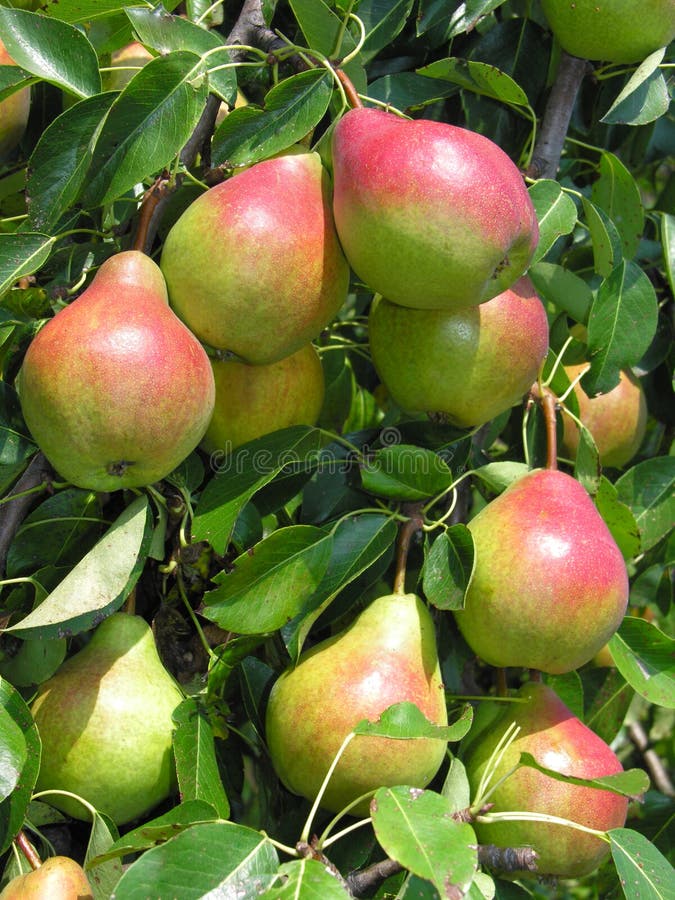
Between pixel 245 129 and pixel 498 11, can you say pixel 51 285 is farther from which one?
pixel 498 11

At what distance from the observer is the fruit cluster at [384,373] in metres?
1.15

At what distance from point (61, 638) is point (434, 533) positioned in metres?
0.59

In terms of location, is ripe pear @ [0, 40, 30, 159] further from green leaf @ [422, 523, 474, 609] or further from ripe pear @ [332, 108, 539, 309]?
green leaf @ [422, 523, 474, 609]

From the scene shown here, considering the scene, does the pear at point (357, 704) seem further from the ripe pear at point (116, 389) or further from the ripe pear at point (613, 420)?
the ripe pear at point (613, 420)

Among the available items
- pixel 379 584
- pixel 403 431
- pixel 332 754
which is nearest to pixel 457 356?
pixel 403 431

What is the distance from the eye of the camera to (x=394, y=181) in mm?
1195

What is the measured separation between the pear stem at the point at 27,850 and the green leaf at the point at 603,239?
3.98 feet

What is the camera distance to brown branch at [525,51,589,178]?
1.73 meters

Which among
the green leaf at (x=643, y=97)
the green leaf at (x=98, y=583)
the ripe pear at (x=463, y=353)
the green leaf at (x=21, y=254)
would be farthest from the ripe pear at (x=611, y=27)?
the green leaf at (x=98, y=583)

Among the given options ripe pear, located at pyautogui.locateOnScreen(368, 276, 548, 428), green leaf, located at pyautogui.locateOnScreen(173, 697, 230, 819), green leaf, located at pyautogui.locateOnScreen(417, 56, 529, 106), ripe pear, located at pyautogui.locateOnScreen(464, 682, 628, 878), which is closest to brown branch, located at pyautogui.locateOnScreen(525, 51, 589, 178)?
green leaf, located at pyautogui.locateOnScreen(417, 56, 529, 106)

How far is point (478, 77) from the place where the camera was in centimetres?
158

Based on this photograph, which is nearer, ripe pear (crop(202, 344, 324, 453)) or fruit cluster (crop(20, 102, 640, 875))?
fruit cluster (crop(20, 102, 640, 875))

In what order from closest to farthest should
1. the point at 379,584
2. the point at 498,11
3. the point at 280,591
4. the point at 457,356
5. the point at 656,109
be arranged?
the point at 280,591 → the point at 457,356 → the point at 379,584 → the point at 656,109 → the point at 498,11

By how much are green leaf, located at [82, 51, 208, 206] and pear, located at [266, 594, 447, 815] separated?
26.1 inches
